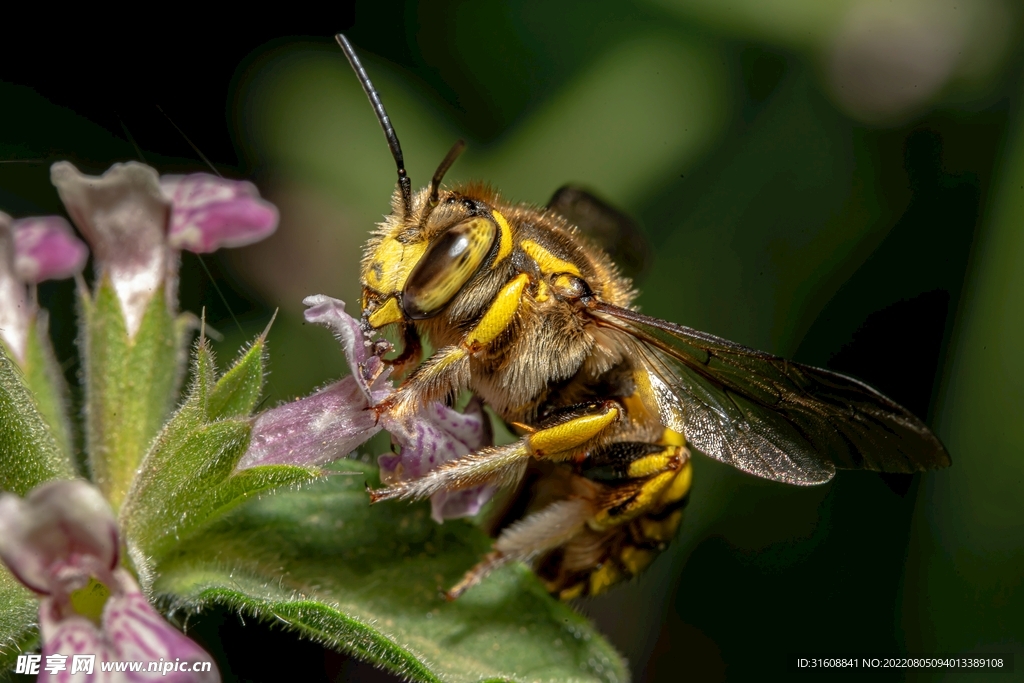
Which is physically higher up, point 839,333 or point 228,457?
point 839,333

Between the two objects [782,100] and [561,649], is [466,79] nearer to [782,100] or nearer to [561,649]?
[782,100]

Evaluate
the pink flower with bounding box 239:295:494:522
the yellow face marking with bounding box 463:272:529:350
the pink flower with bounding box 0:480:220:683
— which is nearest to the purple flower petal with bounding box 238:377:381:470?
the pink flower with bounding box 239:295:494:522

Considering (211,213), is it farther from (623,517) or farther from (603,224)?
(623,517)

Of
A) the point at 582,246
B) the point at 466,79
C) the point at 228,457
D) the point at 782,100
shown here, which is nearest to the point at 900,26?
the point at 782,100

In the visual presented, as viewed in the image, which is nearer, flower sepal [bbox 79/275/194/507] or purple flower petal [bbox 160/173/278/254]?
flower sepal [bbox 79/275/194/507]

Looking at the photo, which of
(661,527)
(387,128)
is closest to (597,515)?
(661,527)

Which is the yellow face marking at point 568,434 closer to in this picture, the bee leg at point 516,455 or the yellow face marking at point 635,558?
the bee leg at point 516,455

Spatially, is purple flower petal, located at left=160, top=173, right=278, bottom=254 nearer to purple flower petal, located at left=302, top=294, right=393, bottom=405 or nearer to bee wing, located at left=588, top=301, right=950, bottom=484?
purple flower petal, located at left=302, top=294, right=393, bottom=405
